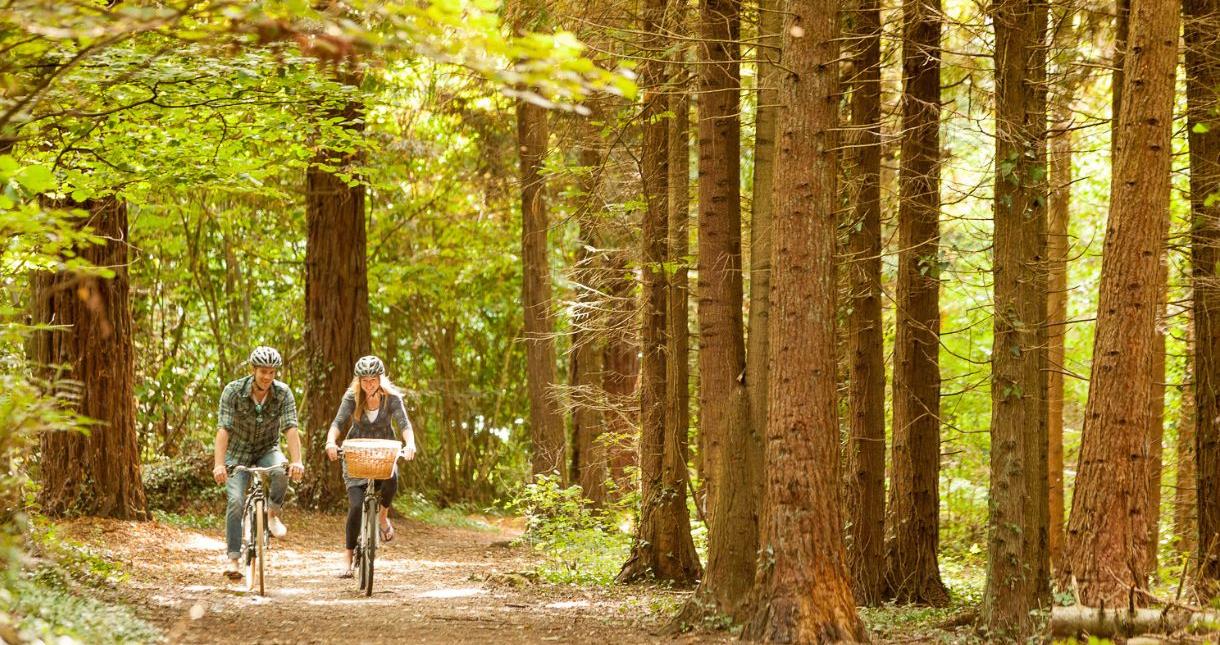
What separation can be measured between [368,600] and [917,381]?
19.8ft

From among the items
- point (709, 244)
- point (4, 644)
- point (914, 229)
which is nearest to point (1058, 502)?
point (914, 229)

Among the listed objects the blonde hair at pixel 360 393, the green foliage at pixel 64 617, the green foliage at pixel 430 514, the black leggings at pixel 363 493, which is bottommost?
the green foliage at pixel 430 514

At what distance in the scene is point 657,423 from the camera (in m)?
12.9

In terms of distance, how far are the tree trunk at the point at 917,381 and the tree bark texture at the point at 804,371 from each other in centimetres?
363

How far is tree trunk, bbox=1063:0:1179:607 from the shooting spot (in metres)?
7.62

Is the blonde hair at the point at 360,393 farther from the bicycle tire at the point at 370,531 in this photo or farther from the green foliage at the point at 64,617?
the green foliage at the point at 64,617

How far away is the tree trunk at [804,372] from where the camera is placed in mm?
8008

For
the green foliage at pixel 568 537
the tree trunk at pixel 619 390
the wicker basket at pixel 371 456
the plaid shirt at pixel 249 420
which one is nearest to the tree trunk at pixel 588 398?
the tree trunk at pixel 619 390

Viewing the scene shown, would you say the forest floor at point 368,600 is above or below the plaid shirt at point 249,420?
below

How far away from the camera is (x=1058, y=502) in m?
17.6

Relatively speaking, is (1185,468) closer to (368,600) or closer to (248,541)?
(368,600)

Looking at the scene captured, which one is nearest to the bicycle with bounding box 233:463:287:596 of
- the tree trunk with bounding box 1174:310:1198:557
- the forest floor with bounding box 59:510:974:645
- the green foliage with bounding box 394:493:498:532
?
the forest floor with bounding box 59:510:974:645

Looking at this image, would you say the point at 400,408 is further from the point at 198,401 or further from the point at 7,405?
the point at 198,401

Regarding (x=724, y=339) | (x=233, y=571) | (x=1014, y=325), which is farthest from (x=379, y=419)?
(x=1014, y=325)
